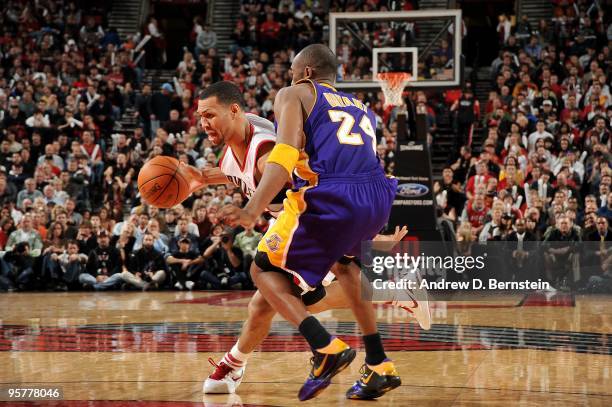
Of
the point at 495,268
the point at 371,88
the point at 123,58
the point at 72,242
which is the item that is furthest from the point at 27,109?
the point at 495,268

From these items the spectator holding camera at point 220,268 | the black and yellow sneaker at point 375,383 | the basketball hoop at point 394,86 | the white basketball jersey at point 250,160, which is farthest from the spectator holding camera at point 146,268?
the black and yellow sneaker at point 375,383

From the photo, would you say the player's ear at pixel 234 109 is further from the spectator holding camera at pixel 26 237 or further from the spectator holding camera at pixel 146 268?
the spectator holding camera at pixel 26 237

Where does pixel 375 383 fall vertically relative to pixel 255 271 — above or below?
below

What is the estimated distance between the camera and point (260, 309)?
4.73 m

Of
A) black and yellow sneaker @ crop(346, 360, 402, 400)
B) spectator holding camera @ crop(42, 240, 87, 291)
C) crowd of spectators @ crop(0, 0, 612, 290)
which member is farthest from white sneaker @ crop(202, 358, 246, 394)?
spectator holding camera @ crop(42, 240, 87, 291)

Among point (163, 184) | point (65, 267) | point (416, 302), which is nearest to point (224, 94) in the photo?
point (163, 184)

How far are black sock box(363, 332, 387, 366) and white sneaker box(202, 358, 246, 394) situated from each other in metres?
0.72

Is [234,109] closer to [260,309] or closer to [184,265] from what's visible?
[260,309]

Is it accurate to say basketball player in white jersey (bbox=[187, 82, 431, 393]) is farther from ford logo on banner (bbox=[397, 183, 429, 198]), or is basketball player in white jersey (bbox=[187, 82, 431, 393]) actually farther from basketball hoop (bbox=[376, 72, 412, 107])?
basketball hoop (bbox=[376, 72, 412, 107])

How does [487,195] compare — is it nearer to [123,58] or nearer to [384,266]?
[384,266]

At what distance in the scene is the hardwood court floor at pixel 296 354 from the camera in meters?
4.68

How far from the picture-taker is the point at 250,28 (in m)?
21.1

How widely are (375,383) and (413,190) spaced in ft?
26.8

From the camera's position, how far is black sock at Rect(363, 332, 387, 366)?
469 centimetres
